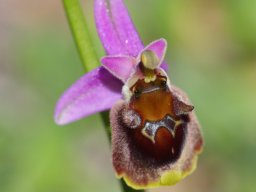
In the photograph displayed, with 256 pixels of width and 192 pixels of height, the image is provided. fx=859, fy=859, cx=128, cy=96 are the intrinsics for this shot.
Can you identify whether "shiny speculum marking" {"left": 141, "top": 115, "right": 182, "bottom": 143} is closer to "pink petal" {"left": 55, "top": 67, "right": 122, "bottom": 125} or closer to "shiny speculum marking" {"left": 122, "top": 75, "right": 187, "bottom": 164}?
"shiny speculum marking" {"left": 122, "top": 75, "right": 187, "bottom": 164}

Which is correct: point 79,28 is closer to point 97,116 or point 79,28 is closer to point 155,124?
point 155,124

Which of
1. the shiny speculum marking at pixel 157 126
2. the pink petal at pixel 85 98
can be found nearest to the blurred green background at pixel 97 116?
the pink petal at pixel 85 98

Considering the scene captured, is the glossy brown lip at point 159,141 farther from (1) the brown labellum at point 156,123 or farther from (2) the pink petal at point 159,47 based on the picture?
(2) the pink petal at point 159,47

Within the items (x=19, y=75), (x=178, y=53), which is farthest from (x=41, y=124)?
(x=178, y=53)

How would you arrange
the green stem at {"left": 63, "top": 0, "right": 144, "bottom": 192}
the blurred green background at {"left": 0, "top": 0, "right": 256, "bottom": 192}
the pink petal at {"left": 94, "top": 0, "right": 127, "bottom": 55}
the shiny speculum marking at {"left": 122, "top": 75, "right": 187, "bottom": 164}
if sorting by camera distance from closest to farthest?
the green stem at {"left": 63, "top": 0, "right": 144, "bottom": 192}
the shiny speculum marking at {"left": 122, "top": 75, "right": 187, "bottom": 164}
the pink petal at {"left": 94, "top": 0, "right": 127, "bottom": 55}
the blurred green background at {"left": 0, "top": 0, "right": 256, "bottom": 192}

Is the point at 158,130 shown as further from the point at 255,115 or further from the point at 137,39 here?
the point at 255,115

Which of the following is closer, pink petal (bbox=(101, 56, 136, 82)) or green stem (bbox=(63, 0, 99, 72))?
green stem (bbox=(63, 0, 99, 72))

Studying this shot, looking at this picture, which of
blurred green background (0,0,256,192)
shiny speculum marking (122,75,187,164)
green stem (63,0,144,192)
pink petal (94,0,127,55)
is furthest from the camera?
blurred green background (0,0,256,192)

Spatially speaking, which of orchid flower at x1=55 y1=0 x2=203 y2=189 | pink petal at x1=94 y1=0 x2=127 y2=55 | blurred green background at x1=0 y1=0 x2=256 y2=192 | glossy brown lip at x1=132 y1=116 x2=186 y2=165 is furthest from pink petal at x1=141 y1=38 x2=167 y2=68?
blurred green background at x1=0 y1=0 x2=256 y2=192
